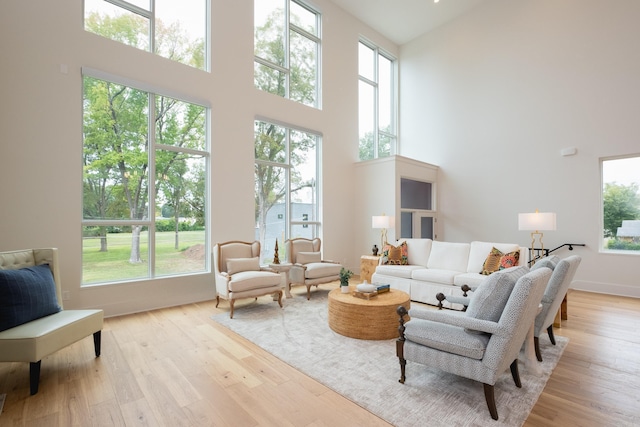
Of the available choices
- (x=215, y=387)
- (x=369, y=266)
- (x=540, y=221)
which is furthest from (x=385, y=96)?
(x=215, y=387)

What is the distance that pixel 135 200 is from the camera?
15.1ft

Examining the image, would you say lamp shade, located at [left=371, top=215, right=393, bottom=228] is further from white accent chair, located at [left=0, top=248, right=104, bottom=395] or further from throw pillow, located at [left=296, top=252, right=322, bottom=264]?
white accent chair, located at [left=0, top=248, right=104, bottom=395]

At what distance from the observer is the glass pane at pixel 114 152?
13.8ft

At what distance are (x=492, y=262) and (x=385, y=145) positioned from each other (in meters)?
5.14

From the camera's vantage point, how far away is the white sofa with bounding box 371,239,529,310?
4.46m

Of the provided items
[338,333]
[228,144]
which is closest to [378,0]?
[228,144]

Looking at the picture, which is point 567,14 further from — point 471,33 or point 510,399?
point 510,399

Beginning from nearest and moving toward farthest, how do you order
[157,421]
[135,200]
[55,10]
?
[157,421]
[55,10]
[135,200]

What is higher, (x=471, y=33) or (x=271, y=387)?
(x=471, y=33)

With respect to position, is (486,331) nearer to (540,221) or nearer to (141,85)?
(540,221)

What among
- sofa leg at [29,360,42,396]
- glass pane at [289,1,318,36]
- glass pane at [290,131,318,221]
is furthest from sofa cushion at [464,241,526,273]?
glass pane at [289,1,318,36]

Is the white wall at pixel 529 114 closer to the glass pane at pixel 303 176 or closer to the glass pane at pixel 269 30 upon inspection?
the glass pane at pixel 303 176

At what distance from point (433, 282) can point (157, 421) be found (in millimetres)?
3850

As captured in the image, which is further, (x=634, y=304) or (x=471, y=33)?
(x=471, y=33)
